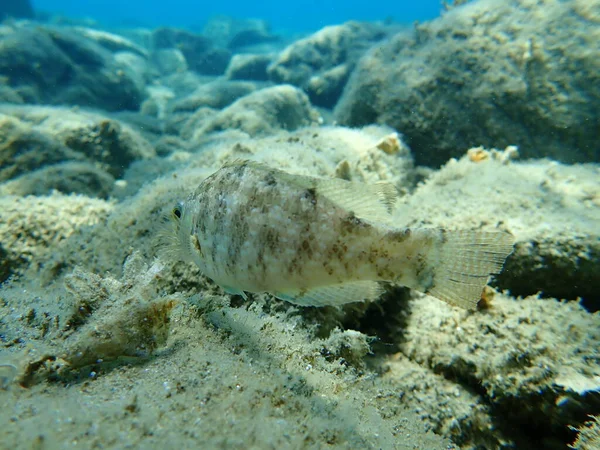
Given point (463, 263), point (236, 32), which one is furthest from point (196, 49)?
point (463, 263)

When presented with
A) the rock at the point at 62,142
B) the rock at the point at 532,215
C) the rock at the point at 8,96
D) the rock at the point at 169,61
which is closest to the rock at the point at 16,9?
the rock at the point at 169,61

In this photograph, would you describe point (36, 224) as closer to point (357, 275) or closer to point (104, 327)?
Result: point (104, 327)

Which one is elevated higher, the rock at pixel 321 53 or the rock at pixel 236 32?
the rock at pixel 236 32

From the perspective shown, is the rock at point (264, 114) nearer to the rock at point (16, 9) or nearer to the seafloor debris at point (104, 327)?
the seafloor debris at point (104, 327)

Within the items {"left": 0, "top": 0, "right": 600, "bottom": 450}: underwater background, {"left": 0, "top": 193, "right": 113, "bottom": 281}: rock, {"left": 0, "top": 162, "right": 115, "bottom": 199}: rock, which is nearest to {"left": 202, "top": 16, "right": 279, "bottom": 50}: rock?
{"left": 0, "top": 0, "right": 600, "bottom": 450}: underwater background

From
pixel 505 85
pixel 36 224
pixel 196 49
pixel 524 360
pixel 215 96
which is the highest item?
pixel 196 49

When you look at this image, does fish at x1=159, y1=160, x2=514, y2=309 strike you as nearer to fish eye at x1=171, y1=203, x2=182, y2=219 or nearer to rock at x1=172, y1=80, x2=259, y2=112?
fish eye at x1=171, y1=203, x2=182, y2=219

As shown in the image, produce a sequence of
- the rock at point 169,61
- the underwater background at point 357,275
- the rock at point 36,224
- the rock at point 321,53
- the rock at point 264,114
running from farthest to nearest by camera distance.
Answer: the rock at point 169,61
the rock at point 321,53
the rock at point 264,114
the rock at point 36,224
the underwater background at point 357,275
